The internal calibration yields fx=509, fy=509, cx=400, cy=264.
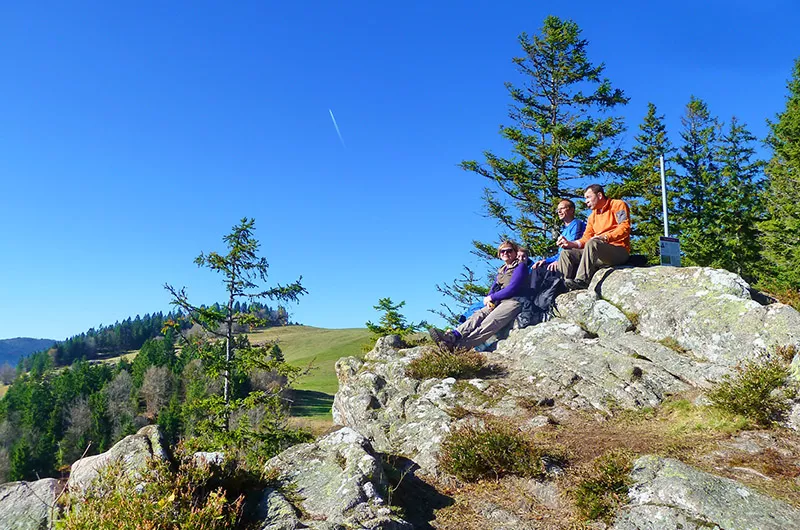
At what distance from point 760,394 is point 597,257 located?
5045mm

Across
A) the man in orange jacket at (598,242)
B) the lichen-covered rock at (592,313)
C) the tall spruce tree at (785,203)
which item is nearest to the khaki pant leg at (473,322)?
the lichen-covered rock at (592,313)

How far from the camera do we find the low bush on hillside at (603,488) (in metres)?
4.92

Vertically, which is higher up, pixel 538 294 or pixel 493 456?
pixel 538 294

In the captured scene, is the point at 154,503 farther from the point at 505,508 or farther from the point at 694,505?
the point at 694,505

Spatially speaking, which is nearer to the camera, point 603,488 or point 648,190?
point 603,488

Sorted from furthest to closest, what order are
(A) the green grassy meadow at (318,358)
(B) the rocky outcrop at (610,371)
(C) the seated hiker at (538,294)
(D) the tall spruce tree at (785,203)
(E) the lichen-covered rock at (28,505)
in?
(A) the green grassy meadow at (318,358) < (D) the tall spruce tree at (785,203) < (C) the seated hiker at (538,294) < (B) the rocky outcrop at (610,371) < (E) the lichen-covered rock at (28,505)

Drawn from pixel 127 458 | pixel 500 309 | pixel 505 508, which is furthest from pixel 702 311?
pixel 127 458

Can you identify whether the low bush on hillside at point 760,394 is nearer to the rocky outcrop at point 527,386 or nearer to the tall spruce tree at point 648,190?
the rocky outcrop at point 527,386

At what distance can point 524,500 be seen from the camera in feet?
18.1

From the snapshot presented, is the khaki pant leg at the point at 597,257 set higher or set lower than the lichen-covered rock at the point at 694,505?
higher

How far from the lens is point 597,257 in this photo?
36.9 ft

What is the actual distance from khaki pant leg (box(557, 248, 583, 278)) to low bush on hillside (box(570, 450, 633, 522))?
655 cm

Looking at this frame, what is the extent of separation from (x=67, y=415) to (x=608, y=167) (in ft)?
327

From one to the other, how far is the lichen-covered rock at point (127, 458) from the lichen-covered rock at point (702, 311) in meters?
8.39
